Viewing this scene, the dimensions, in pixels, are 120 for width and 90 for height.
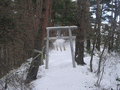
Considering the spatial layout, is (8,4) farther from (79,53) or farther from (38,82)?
(79,53)

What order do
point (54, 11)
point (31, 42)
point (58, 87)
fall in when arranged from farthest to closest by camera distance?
point (54, 11)
point (31, 42)
point (58, 87)

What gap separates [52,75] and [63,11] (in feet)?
41.2

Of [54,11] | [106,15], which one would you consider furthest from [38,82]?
[106,15]

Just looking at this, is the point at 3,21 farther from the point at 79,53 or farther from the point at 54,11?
the point at 54,11

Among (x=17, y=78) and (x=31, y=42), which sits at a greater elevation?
(x=31, y=42)

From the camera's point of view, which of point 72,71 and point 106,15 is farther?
point 106,15

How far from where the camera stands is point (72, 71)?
20.9 ft

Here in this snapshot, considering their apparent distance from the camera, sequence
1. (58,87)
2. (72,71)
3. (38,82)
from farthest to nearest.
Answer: (72,71) < (38,82) < (58,87)

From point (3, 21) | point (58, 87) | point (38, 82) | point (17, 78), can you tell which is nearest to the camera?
point (3, 21)

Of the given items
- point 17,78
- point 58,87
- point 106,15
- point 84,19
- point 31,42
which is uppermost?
point 106,15

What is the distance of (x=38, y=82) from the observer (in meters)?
5.14

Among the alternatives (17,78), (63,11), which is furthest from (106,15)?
(17,78)

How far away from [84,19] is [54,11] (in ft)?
29.9

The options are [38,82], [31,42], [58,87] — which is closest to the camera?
[58,87]
